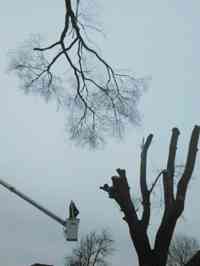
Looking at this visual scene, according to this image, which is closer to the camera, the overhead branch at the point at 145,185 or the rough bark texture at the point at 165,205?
the rough bark texture at the point at 165,205

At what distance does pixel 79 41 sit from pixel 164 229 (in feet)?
15.4

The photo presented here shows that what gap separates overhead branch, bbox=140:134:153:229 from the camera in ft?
35.4

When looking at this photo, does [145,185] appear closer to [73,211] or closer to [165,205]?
[165,205]

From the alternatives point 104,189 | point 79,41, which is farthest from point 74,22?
point 104,189

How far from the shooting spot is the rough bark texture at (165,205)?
10.2 meters

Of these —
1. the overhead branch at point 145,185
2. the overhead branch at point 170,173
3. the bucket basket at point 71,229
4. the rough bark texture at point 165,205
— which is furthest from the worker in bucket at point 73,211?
the overhead branch at point 170,173

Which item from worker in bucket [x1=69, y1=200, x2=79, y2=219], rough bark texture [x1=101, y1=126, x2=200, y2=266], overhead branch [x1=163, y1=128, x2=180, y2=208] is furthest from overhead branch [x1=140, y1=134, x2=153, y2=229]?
worker in bucket [x1=69, y1=200, x2=79, y2=219]

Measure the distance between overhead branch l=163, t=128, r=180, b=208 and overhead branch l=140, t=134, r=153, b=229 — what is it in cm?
47

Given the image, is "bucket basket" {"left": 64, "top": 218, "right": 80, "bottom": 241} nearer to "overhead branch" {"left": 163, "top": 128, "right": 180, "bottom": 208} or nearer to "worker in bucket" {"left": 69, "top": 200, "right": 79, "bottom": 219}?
"worker in bucket" {"left": 69, "top": 200, "right": 79, "bottom": 219}

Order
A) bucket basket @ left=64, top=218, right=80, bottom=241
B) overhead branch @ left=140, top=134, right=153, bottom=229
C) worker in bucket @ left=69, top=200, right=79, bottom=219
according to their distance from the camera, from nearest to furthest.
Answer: bucket basket @ left=64, top=218, right=80, bottom=241, worker in bucket @ left=69, top=200, right=79, bottom=219, overhead branch @ left=140, top=134, right=153, bottom=229

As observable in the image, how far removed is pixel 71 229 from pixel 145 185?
7.80 feet

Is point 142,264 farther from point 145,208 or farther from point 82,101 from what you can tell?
point 82,101

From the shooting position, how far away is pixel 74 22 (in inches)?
350

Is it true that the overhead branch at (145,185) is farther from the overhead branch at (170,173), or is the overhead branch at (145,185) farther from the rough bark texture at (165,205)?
the overhead branch at (170,173)
